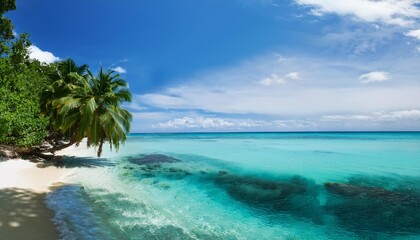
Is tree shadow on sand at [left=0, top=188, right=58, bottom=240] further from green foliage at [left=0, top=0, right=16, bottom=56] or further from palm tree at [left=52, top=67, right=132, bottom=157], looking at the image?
green foliage at [left=0, top=0, right=16, bottom=56]

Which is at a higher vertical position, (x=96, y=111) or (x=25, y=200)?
(x=96, y=111)

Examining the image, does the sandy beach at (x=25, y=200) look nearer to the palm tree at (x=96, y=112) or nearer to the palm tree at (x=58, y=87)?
the palm tree at (x=96, y=112)

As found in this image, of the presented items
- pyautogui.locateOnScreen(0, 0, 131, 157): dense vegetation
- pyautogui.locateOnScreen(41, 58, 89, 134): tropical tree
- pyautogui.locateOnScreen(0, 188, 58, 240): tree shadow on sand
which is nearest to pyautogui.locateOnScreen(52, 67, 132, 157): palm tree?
pyautogui.locateOnScreen(0, 0, 131, 157): dense vegetation

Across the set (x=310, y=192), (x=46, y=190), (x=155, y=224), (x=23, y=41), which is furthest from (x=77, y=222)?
(x=23, y=41)

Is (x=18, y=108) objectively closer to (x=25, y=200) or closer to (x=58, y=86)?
(x=25, y=200)

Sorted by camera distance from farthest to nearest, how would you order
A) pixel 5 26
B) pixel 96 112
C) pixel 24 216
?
pixel 5 26 < pixel 96 112 < pixel 24 216

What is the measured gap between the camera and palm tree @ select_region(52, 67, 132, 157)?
14.2 meters

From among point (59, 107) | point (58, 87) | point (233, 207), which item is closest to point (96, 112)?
point (59, 107)

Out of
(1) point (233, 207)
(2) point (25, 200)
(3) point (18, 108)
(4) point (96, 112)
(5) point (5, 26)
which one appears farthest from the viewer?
(5) point (5, 26)

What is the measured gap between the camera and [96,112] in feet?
48.2

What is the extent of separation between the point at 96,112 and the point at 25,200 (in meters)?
6.98

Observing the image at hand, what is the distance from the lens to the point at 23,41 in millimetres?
19219

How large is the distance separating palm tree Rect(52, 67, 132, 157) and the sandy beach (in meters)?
2.56

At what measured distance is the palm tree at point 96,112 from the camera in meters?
14.2
